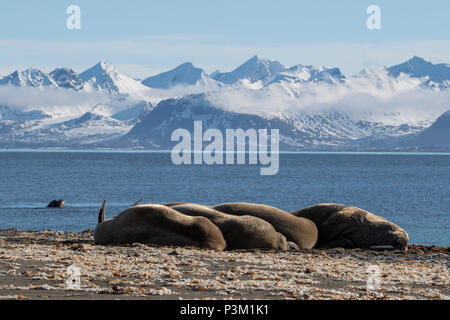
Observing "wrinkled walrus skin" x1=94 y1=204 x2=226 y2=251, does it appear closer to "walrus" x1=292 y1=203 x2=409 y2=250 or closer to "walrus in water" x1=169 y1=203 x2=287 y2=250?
"walrus in water" x1=169 y1=203 x2=287 y2=250

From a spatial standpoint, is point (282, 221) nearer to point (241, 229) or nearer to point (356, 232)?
point (241, 229)

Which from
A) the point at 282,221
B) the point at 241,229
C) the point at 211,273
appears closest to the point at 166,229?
the point at 241,229

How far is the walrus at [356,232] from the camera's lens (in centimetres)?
3158

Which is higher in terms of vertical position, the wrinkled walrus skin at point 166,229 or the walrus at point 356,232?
the wrinkled walrus skin at point 166,229

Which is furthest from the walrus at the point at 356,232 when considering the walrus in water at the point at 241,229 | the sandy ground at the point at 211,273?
the walrus in water at the point at 241,229

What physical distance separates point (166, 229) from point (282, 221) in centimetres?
487

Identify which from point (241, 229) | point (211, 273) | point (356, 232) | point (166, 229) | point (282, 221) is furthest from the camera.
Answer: point (356, 232)

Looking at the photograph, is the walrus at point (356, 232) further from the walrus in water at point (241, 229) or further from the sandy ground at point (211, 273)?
the walrus in water at point (241, 229)

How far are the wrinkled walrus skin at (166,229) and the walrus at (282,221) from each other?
6.39ft

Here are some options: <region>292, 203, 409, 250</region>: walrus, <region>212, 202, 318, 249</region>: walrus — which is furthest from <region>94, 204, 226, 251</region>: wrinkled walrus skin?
<region>292, 203, 409, 250</region>: walrus

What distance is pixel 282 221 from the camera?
30672mm

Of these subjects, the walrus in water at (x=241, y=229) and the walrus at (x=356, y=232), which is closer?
the walrus in water at (x=241, y=229)

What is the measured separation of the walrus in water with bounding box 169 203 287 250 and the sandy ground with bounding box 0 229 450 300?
1.13 m

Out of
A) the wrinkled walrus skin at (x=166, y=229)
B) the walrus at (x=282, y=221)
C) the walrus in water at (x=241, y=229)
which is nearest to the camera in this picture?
the wrinkled walrus skin at (x=166, y=229)
